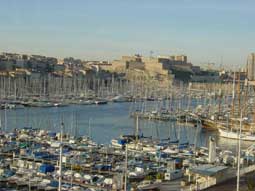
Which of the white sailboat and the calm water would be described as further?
the calm water

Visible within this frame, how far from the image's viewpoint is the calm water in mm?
16312

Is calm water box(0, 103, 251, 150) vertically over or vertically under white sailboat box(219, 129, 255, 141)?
under

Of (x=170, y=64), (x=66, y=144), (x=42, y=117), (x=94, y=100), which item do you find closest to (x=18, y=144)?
(x=66, y=144)

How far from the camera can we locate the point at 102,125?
1922 cm

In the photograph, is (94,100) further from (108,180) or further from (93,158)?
(108,180)

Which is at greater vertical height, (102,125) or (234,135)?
(234,135)

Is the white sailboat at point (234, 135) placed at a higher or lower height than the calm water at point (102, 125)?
higher

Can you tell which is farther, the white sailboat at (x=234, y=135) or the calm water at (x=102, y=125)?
the calm water at (x=102, y=125)

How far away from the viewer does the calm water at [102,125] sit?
16312 millimetres

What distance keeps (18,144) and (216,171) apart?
6.48 meters

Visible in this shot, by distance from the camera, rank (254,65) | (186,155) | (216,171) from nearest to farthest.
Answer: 1. (216,171)
2. (186,155)
3. (254,65)

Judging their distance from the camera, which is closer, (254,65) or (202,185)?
(202,185)

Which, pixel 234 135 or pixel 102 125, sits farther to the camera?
pixel 102 125

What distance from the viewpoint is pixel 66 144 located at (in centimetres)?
1250
